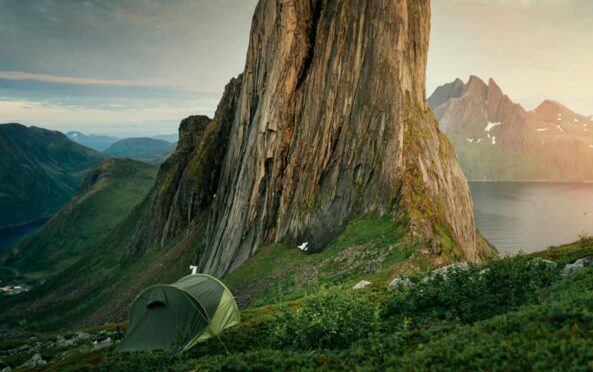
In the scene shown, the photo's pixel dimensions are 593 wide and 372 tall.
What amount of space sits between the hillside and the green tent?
1482 cm

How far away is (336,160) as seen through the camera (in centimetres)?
5416

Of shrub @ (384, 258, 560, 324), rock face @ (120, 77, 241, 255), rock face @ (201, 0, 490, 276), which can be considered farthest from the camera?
rock face @ (120, 77, 241, 255)

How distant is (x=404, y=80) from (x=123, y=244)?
414ft

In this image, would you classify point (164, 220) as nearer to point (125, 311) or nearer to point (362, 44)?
point (125, 311)

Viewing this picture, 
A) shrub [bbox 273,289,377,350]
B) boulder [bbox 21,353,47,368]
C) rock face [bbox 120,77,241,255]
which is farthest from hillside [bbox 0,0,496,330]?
rock face [bbox 120,77,241,255]

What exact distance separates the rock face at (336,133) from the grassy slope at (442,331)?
22.9 meters

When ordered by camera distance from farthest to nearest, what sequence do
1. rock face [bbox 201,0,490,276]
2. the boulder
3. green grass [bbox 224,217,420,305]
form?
rock face [bbox 201,0,490,276] < green grass [bbox 224,217,420,305] < the boulder

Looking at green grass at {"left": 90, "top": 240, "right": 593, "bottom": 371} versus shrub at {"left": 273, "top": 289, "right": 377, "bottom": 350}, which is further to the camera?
shrub at {"left": 273, "top": 289, "right": 377, "bottom": 350}

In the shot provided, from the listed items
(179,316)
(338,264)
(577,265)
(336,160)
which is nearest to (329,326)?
(179,316)

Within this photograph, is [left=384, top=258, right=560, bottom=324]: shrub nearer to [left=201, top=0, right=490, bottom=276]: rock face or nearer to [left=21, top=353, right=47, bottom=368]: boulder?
[left=201, top=0, right=490, bottom=276]: rock face

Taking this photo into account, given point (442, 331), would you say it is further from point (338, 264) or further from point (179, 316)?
point (338, 264)

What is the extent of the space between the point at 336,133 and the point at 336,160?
4161mm

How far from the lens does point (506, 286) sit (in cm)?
→ 1625

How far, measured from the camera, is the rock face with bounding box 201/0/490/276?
160 ft
